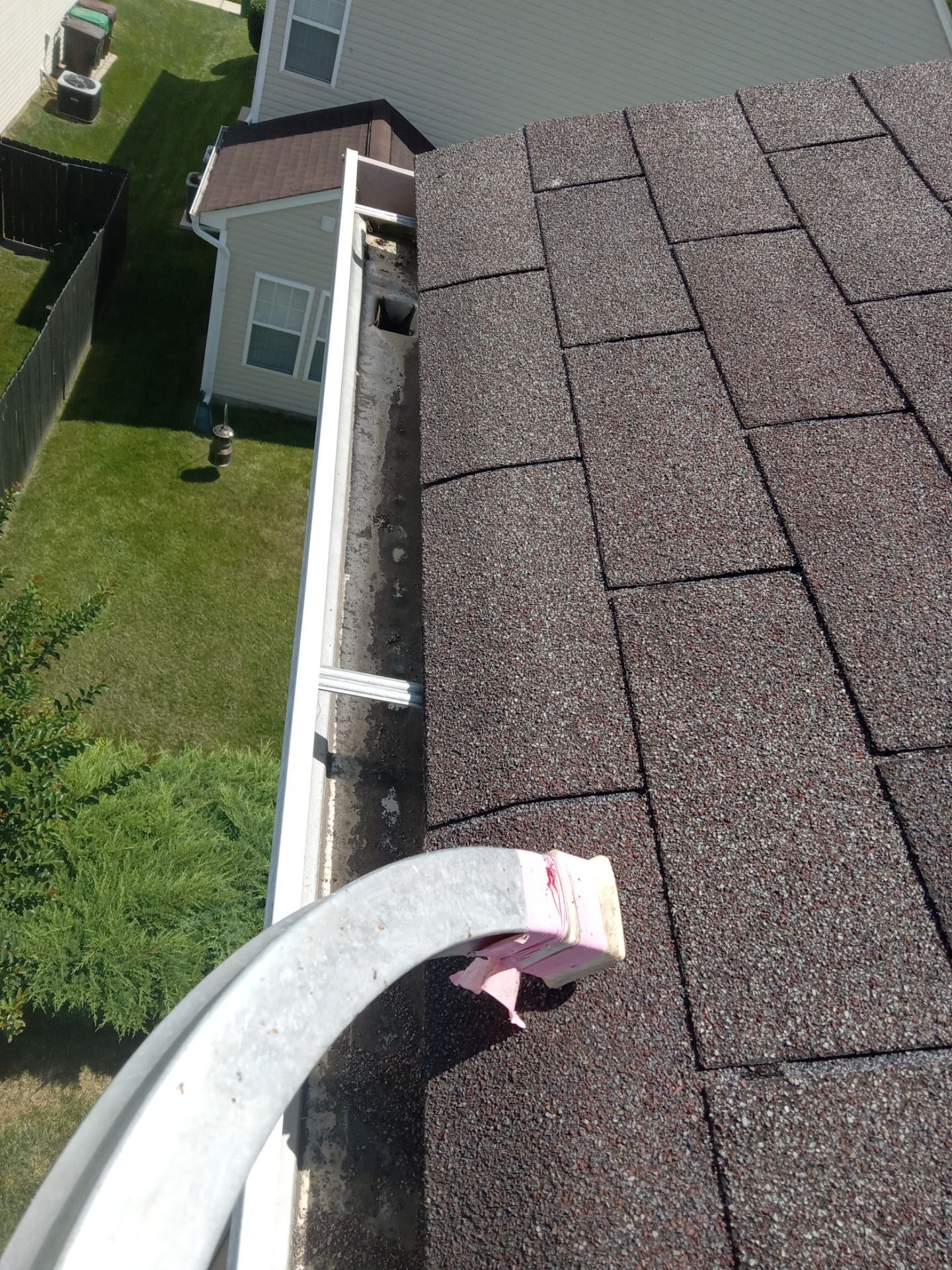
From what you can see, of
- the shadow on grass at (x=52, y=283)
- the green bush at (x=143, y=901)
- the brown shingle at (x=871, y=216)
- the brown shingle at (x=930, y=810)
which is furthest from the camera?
the shadow on grass at (x=52, y=283)

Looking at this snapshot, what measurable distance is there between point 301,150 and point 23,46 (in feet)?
33.5

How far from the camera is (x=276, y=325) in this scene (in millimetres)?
13852

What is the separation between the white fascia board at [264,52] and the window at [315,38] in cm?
24

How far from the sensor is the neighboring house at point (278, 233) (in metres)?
12.1

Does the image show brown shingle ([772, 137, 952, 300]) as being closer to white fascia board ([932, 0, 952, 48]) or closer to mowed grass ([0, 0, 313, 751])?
mowed grass ([0, 0, 313, 751])

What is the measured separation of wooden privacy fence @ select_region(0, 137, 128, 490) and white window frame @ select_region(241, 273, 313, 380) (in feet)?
8.33

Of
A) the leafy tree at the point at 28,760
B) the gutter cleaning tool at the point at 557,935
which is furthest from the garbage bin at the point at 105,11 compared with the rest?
the gutter cleaning tool at the point at 557,935

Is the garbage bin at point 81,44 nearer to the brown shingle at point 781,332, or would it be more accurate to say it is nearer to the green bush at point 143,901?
the green bush at point 143,901

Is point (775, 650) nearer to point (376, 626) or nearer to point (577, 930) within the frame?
Answer: point (577, 930)

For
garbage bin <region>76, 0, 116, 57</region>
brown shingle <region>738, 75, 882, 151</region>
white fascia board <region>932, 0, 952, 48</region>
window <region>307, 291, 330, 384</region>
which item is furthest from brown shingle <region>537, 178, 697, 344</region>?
garbage bin <region>76, 0, 116, 57</region>

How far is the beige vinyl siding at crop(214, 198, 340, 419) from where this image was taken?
12625mm

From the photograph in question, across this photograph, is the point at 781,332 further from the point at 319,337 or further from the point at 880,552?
the point at 319,337

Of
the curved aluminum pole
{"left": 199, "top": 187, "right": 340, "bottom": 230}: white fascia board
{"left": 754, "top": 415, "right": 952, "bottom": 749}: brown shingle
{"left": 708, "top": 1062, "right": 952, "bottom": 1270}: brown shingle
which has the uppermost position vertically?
the curved aluminum pole

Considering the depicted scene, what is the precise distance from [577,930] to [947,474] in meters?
2.22
